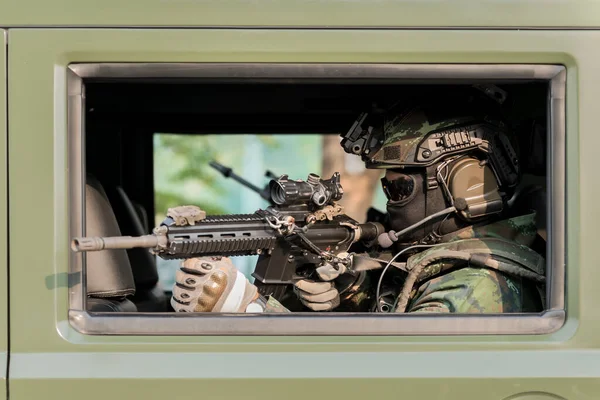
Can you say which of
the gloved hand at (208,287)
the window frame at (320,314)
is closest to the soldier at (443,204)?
the gloved hand at (208,287)

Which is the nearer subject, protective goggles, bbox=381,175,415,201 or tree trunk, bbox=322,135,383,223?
protective goggles, bbox=381,175,415,201

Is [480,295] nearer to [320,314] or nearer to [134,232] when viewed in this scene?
[320,314]

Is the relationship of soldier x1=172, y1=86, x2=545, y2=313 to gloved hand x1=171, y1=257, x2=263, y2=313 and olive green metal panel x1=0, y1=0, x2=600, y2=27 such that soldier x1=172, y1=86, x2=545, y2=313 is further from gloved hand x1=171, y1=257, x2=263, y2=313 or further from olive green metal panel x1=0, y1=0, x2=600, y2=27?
olive green metal panel x1=0, y1=0, x2=600, y2=27

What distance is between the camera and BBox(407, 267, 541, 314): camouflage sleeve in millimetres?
1858

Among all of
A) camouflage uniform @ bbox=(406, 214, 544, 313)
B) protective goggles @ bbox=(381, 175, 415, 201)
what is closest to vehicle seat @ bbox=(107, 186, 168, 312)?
protective goggles @ bbox=(381, 175, 415, 201)

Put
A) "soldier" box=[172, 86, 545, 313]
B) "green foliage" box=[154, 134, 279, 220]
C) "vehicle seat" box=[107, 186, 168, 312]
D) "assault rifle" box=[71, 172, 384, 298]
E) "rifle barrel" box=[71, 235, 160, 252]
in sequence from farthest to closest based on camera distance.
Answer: "green foliage" box=[154, 134, 279, 220] < "vehicle seat" box=[107, 186, 168, 312] < "soldier" box=[172, 86, 545, 313] < "assault rifle" box=[71, 172, 384, 298] < "rifle barrel" box=[71, 235, 160, 252]

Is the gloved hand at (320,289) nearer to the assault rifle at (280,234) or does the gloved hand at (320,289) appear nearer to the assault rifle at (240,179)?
the assault rifle at (280,234)

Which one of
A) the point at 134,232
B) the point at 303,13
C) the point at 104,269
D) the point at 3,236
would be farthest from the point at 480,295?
the point at 134,232

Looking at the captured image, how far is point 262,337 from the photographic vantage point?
1.53m

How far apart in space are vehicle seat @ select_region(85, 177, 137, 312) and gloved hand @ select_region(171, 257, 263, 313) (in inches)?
10.6

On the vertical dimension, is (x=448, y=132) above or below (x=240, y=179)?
above

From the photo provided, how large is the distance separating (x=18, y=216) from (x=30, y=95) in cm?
25

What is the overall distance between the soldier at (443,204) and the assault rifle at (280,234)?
0.20 feet

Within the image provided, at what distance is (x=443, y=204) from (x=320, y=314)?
771mm
